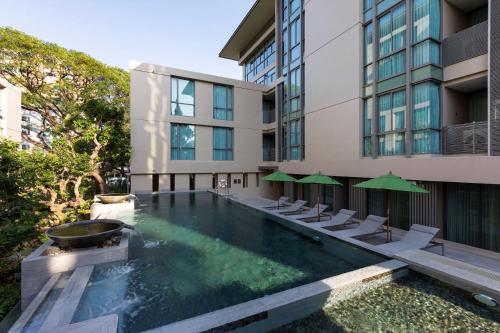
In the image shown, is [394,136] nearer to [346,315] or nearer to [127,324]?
[346,315]

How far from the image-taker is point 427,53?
919cm

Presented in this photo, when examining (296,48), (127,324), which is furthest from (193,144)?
(127,324)

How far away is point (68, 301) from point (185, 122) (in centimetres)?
1761

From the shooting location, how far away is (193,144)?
68.4ft

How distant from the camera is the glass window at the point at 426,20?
364 inches

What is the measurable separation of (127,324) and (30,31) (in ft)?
79.8

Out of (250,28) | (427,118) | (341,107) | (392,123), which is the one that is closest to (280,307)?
(427,118)

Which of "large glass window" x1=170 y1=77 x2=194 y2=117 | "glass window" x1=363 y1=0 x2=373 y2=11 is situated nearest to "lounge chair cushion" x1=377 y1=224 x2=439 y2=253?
"glass window" x1=363 y1=0 x2=373 y2=11

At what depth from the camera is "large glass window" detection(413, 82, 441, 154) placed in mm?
9219

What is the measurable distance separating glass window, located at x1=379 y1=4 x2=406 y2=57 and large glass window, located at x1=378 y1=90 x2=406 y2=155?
2052 millimetres

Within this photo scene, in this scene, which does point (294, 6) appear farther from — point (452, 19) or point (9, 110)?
point (9, 110)

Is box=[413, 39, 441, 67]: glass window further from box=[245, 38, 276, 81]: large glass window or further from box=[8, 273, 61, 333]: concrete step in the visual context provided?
box=[245, 38, 276, 81]: large glass window

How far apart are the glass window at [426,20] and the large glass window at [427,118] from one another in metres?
1.97

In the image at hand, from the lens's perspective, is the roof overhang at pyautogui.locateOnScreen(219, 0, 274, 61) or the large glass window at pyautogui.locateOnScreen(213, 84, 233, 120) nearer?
the roof overhang at pyautogui.locateOnScreen(219, 0, 274, 61)
